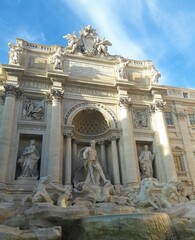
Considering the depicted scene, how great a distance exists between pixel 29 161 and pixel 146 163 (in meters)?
8.08

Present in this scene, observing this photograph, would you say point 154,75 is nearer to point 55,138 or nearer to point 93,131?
point 93,131

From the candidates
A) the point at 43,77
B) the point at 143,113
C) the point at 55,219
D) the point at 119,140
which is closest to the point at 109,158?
the point at 119,140

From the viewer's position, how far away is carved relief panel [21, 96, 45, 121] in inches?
639

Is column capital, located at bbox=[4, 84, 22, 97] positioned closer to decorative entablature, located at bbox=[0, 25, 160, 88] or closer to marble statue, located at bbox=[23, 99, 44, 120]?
marble statue, located at bbox=[23, 99, 44, 120]

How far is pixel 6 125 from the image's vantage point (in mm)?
14656

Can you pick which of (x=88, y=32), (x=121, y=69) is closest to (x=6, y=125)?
(x=121, y=69)

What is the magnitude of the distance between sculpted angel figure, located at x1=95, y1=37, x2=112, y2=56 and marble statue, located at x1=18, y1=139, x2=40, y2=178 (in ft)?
35.7

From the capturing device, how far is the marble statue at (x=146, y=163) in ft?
54.0

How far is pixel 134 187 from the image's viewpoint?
1484 centimetres

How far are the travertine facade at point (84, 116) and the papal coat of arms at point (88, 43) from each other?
0.09m

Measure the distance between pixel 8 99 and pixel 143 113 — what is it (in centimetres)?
1040

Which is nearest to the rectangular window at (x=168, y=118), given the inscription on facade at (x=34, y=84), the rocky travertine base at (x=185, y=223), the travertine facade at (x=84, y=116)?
the travertine facade at (x=84, y=116)

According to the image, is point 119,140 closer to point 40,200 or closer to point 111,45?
point 40,200

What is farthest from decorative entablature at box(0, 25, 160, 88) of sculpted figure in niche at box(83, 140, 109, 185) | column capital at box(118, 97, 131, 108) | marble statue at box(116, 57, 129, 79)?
sculpted figure in niche at box(83, 140, 109, 185)
